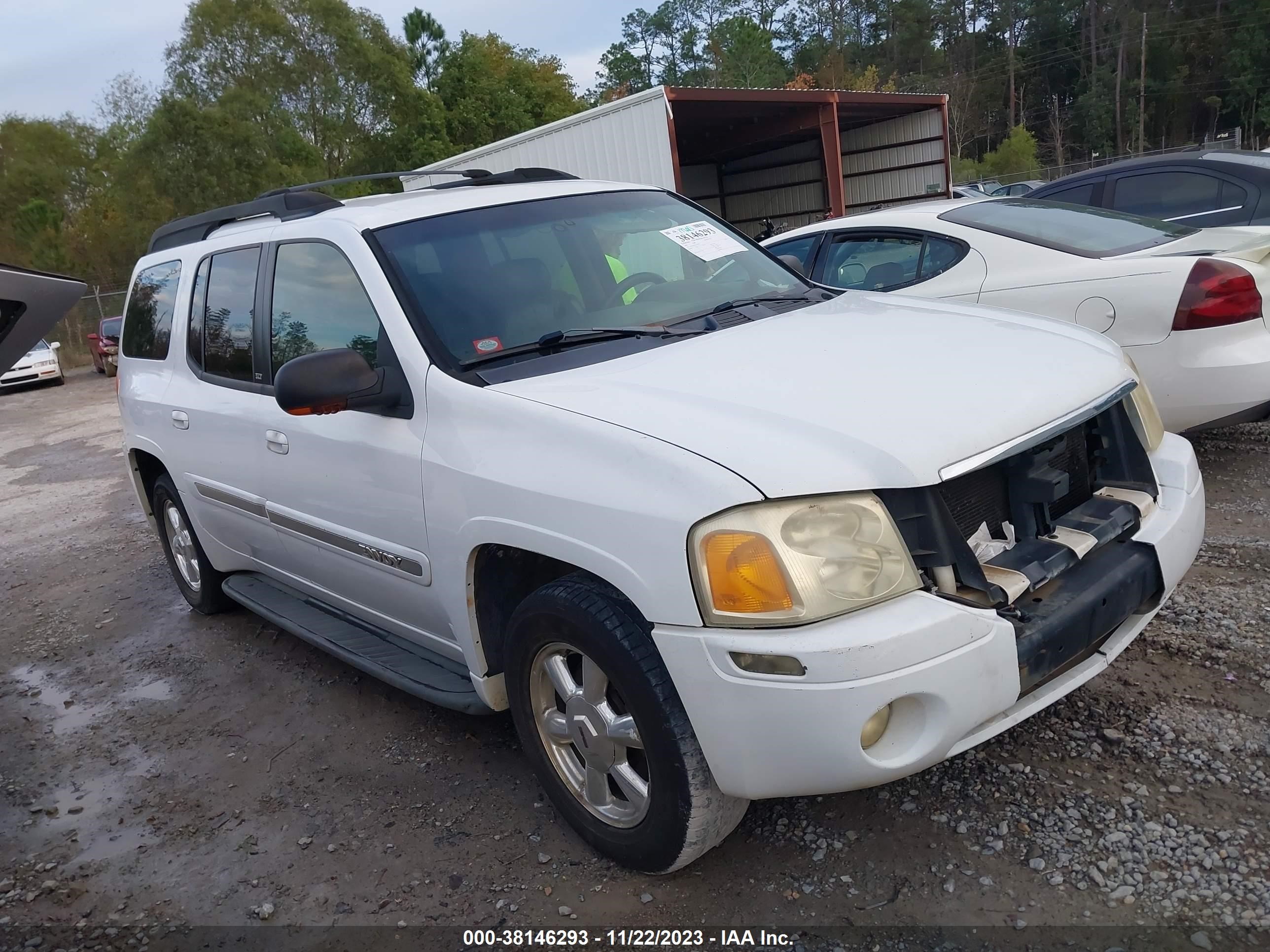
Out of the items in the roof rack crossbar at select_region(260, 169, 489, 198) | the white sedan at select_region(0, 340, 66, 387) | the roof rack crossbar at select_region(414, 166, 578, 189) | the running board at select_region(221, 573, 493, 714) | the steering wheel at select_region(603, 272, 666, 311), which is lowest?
the white sedan at select_region(0, 340, 66, 387)

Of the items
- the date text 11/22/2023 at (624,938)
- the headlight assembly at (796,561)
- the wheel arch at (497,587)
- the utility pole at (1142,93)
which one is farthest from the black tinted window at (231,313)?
the utility pole at (1142,93)

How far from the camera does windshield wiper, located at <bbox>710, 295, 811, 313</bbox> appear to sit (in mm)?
3342

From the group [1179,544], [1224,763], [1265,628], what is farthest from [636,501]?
[1265,628]

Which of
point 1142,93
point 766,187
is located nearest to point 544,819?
point 766,187

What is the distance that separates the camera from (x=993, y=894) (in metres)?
2.37

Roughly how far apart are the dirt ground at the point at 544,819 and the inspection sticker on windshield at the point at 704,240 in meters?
1.91

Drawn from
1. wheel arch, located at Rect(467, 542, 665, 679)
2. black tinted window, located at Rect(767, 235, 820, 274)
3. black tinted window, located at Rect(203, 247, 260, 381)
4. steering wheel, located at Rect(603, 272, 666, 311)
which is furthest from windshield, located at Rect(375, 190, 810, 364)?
black tinted window, located at Rect(767, 235, 820, 274)

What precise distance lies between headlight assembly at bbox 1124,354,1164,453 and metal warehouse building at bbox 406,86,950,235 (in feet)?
35.5

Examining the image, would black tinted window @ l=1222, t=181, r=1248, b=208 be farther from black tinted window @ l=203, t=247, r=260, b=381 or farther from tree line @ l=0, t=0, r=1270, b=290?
tree line @ l=0, t=0, r=1270, b=290

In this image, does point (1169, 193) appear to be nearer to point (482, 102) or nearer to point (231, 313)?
point (231, 313)

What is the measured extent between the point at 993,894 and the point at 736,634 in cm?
97

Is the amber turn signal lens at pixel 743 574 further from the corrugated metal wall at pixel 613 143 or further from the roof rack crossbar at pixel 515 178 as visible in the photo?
the corrugated metal wall at pixel 613 143

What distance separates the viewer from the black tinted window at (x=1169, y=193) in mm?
7352

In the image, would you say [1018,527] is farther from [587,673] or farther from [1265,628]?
[1265,628]
